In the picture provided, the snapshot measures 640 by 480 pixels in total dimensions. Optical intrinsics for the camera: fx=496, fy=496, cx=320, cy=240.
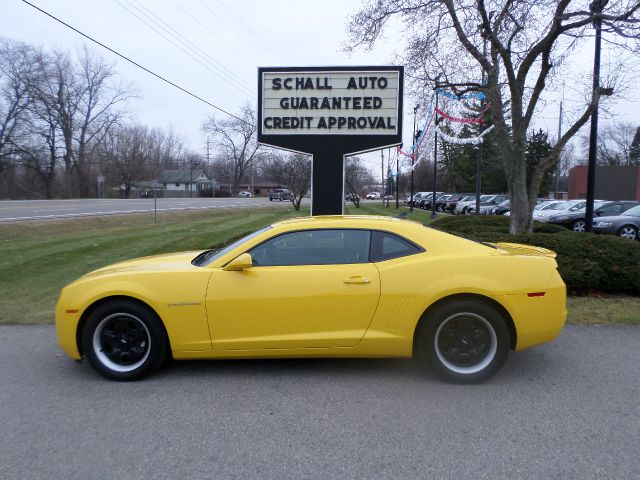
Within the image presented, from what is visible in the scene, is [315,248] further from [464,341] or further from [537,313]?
[537,313]

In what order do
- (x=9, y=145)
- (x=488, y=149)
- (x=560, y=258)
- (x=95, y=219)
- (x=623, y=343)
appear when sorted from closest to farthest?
(x=623, y=343)
(x=560, y=258)
(x=95, y=219)
(x=488, y=149)
(x=9, y=145)

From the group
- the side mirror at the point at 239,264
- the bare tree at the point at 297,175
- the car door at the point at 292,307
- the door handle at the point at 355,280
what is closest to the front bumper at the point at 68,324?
the car door at the point at 292,307

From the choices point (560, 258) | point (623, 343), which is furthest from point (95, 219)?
point (623, 343)

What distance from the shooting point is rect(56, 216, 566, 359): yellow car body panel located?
4227 mm

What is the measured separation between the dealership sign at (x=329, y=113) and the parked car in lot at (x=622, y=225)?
35.8 ft

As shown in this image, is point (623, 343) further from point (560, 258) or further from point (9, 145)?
point (9, 145)

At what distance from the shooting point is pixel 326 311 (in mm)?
4238

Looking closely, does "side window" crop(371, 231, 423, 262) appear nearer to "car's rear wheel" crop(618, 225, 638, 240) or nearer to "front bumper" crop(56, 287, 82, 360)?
"front bumper" crop(56, 287, 82, 360)

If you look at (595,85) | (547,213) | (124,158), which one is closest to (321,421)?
(595,85)

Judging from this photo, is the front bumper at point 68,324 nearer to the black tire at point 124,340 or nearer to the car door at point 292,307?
the black tire at point 124,340

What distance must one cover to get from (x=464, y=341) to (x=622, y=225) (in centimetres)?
1505

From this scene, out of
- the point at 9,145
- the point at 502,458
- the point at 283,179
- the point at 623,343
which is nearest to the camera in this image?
the point at 502,458

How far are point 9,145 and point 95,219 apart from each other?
43406 mm

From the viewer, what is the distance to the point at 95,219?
22438mm
